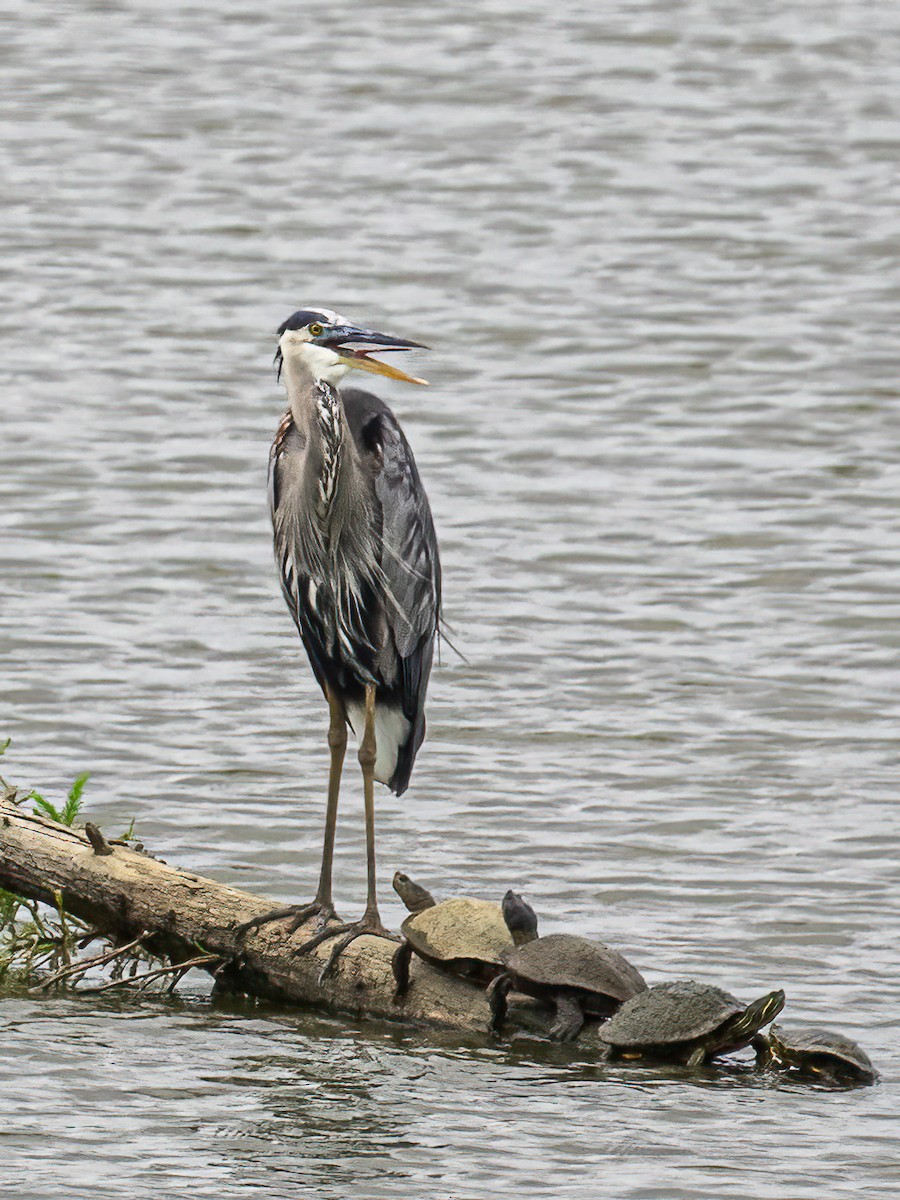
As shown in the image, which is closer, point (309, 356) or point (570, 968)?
point (570, 968)

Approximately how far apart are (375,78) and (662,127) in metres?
2.66

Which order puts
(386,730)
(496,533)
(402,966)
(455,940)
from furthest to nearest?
1. (496,533)
2. (386,730)
3. (402,966)
4. (455,940)

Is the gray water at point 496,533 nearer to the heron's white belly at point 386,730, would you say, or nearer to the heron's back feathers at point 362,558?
the heron's white belly at point 386,730

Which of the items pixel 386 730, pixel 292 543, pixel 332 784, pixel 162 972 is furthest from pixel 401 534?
pixel 162 972

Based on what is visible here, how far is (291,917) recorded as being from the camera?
7.52 m

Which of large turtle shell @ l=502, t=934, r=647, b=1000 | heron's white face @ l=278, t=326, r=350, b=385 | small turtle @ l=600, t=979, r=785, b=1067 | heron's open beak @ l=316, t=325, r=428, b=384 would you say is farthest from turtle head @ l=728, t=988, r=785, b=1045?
heron's white face @ l=278, t=326, r=350, b=385

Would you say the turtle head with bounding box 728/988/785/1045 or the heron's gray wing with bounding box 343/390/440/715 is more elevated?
the heron's gray wing with bounding box 343/390/440/715

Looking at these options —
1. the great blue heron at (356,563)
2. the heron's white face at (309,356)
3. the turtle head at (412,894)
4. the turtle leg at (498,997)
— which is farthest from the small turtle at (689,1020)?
the heron's white face at (309,356)

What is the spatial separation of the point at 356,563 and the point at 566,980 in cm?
157

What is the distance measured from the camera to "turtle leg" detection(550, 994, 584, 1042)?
23.3ft

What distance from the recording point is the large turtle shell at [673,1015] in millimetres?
6820

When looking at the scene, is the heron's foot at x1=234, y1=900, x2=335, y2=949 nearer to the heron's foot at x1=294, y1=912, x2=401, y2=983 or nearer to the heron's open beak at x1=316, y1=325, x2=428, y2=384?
the heron's foot at x1=294, y1=912, x2=401, y2=983

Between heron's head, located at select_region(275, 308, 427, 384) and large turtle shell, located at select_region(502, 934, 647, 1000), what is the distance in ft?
5.50

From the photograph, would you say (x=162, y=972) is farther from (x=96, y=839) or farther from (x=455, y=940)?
(x=455, y=940)
